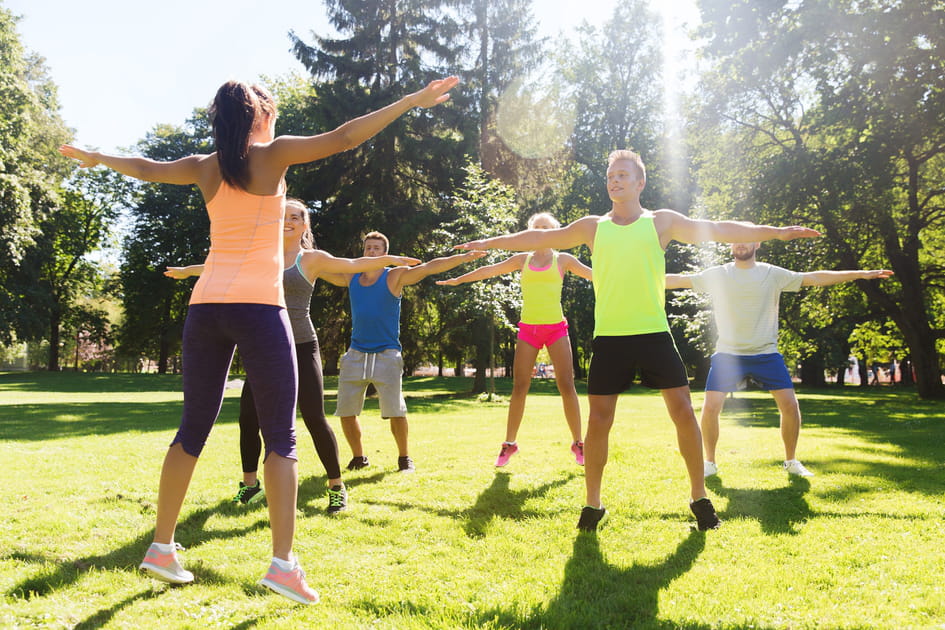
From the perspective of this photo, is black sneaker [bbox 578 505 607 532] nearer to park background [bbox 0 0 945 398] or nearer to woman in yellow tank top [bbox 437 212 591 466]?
woman in yellow tank top [bbox 437 212 591 466]

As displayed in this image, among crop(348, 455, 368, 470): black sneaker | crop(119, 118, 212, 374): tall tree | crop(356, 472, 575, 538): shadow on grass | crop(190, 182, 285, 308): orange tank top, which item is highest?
crop(119, 118, 212, 374): tall tree

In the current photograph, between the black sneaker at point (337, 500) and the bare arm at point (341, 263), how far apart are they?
5.55ft

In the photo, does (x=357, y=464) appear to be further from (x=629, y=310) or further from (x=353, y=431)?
(x=629, y=310)

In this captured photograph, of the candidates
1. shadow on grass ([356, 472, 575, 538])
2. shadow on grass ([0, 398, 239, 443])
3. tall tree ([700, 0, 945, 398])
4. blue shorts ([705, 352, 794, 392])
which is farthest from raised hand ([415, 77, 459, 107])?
tall tree ([700, 0, 945, 398])

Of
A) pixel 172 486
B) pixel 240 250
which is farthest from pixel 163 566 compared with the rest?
pixel 240 250

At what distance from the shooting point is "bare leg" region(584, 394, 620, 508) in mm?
4242

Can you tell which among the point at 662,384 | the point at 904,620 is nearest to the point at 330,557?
the point at 662,384

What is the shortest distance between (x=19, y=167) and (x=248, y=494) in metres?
24.3

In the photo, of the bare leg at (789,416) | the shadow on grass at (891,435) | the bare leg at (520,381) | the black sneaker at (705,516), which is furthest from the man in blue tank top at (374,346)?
the shadow on grass at (891,435)

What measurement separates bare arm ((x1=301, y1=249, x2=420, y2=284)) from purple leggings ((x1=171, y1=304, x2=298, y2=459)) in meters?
1.16

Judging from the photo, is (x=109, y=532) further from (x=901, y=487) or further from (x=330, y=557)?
(x=901, y=487)

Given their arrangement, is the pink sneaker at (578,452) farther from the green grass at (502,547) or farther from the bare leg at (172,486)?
the bare leg at (172,486)

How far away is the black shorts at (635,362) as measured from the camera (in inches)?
164

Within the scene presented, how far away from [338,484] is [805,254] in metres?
20.6
